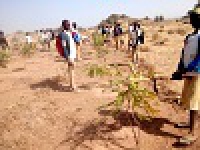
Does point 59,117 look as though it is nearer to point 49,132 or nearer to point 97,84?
point 49,132

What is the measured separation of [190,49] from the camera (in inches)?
187

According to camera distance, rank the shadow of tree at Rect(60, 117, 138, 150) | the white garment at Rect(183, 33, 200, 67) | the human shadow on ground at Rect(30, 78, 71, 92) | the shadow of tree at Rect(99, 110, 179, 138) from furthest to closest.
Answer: the human shadow on ground at Rect(30, 78, 71, 92), the shadow of tree at Rect(99, 110, 179, 138), the shadow of tree at Rect(60, 117, 138, 150), the white garment at Rect(183, 33, 200, 67)

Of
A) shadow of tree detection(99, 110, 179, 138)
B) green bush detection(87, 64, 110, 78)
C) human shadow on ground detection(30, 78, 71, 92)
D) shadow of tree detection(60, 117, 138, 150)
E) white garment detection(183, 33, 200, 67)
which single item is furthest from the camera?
human shadow on ground detection(30, 78, 71, 92)

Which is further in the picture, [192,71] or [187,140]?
[187,140]

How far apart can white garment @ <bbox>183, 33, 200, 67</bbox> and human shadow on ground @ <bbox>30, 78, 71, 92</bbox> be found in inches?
141

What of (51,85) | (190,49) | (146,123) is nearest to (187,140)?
(146,123)

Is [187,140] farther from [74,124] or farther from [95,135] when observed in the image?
[74,124]

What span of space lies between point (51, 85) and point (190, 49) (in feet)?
14.9

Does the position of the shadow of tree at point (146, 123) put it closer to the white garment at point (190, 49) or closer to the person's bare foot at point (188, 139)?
the person's bare foot at point (188, 139)

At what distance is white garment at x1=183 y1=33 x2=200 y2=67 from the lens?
4.69 meters

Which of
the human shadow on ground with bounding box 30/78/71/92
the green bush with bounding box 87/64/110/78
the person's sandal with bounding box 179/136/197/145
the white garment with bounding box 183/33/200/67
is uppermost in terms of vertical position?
the white garment with bounding box 183/33/200/67

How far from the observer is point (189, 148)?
491cm

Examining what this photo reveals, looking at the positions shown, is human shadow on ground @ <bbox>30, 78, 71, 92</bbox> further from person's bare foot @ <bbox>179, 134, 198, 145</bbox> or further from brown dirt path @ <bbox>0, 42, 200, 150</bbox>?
person's bare foot @ <bbox>179, 134, 198, 145</bbox>

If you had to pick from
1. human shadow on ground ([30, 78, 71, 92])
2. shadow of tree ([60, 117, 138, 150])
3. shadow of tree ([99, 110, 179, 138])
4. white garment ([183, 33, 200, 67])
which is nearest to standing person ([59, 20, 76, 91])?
human shadow on ground ([30, 78, 71, 92])
